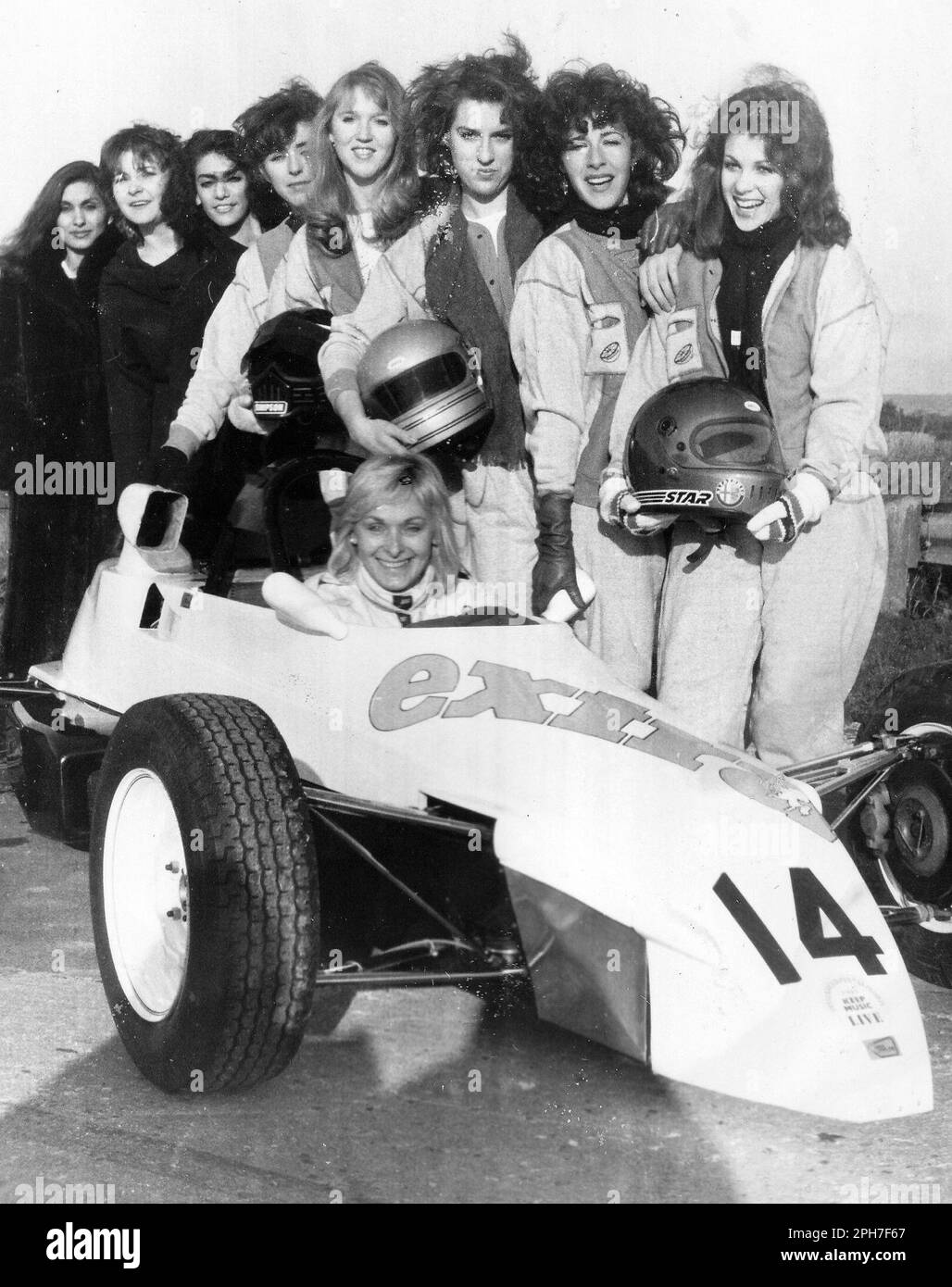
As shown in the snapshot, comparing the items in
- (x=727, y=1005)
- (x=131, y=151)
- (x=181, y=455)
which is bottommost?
(x=727, y=1005)

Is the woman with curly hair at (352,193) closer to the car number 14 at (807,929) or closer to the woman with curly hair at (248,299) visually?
the woman with curly hair at (248,299)

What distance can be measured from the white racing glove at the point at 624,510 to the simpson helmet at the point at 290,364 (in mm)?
1044

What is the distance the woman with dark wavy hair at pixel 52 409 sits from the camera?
210 inches

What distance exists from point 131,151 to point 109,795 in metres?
2.57

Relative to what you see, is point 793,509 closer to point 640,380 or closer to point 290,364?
point 640,380

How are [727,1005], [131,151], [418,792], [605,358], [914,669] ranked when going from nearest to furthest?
[727,1005], [418,792], [914,669], [605,358], [131,151]

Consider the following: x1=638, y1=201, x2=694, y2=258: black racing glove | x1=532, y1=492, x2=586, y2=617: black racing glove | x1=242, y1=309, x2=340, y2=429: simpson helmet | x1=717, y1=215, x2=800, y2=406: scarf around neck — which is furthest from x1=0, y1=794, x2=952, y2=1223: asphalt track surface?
x1=638, y1=201, x2=694, y2=258: black racing glove

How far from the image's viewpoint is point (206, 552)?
189 inches

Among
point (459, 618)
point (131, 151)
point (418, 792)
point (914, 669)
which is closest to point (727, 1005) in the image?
point (418, 792)

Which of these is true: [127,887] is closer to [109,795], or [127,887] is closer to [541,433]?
[109,795]

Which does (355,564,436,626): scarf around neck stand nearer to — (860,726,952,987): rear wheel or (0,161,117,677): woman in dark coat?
(860,726,952,987): rear wheel

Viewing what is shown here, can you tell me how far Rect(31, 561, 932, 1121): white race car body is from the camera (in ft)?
9.10

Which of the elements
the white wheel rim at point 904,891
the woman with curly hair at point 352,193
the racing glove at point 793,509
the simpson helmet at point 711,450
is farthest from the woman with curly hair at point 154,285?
the white wheel rim at point 904,891

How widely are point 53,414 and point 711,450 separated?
2.91 meters
